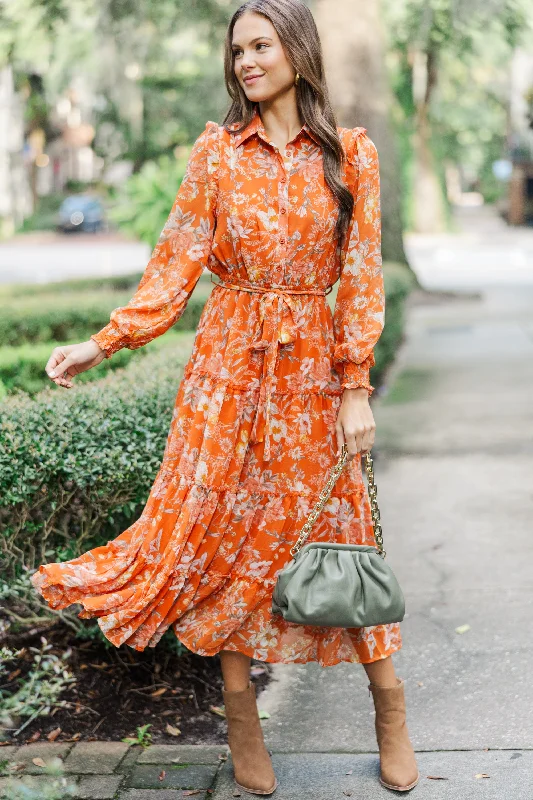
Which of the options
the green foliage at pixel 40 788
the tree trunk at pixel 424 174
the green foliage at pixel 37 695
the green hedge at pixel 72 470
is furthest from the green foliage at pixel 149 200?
the tree trunk at pixel 424 174

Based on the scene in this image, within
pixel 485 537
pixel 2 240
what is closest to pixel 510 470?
pixel 485 537

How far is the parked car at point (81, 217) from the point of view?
4250 cm

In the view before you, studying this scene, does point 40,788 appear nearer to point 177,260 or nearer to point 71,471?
point 71,471

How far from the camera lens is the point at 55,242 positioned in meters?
38.0

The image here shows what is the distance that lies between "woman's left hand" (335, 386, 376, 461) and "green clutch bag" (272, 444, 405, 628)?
0.19 m

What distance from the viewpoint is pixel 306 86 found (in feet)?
9.43

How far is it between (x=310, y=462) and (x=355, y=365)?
29 centimetres

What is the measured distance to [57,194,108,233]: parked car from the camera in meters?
42.5

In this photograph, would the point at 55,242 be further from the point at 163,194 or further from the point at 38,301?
the point at 38,301

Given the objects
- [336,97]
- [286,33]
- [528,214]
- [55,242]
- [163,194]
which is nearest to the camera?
[286,33]

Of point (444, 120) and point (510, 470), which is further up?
point (510, 470)

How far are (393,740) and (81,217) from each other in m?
41.1

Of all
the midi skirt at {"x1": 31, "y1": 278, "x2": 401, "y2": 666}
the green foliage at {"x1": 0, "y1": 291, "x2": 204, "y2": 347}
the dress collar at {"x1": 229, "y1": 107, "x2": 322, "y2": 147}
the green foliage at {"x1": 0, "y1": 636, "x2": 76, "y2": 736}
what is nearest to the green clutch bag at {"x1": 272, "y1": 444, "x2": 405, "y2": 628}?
the midi skirt at {"x1": 31, "y1": 278, "x2": 401, "y2": 666}

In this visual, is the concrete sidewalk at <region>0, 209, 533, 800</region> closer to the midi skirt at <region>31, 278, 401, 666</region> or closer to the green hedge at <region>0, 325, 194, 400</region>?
the midi skirt at <region>31, 278, 401, 666</region>
